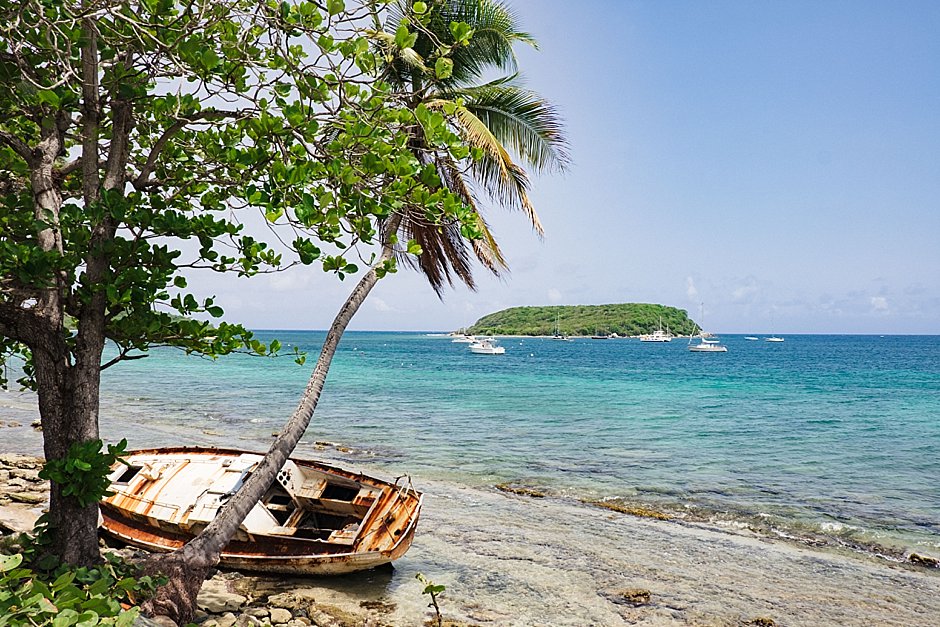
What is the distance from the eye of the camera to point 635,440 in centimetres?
2234

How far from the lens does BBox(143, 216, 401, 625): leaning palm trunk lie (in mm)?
Answer: 5859

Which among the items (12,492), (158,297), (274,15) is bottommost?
(12,492)

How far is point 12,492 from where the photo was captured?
37.3 ft

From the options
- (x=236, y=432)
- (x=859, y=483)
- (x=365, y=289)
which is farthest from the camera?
(x=236, y=432)

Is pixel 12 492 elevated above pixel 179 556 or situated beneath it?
situated beneath

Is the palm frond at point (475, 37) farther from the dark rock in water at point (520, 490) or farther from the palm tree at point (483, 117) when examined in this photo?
the dark rock in water at point (520, 490)

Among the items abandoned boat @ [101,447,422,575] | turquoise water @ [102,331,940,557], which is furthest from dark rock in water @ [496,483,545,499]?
abandoned boat @ [101,447,422,575]

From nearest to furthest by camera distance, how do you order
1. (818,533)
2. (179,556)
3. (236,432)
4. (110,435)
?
(179,556) < (818,533) < (110,435) < (236,432)

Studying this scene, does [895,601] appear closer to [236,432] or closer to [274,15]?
[274,15]

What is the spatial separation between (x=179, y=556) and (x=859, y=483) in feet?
53.3

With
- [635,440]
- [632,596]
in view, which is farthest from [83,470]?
[635,440]

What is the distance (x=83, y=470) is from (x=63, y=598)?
1.07 m

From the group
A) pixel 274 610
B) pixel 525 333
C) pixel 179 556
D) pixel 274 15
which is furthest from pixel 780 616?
pixel 525 333

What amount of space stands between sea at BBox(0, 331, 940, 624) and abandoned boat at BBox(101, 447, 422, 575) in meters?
2.43
